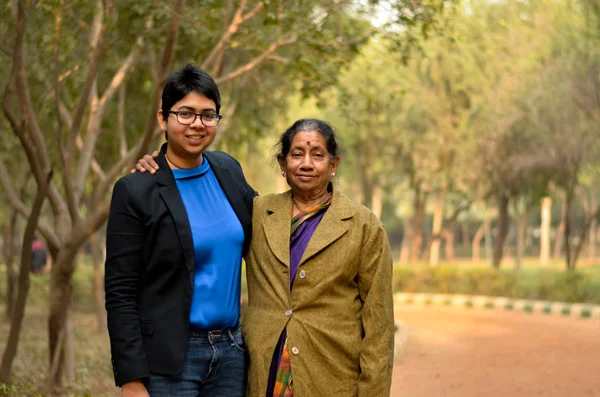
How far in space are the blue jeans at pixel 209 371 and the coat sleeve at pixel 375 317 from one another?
1.61 ft

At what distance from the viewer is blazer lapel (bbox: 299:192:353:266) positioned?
350 cm

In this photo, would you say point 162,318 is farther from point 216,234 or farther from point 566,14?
point 566,14

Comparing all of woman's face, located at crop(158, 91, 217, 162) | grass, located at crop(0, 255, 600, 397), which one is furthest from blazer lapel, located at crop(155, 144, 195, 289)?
grass, located at crop(0, 255, 600, 397)

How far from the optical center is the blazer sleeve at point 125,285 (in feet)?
10.5

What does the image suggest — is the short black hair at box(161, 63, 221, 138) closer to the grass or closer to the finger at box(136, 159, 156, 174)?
the finger at box(136, 159, 156, 174)

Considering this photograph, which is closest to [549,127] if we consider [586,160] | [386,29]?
[586,160]

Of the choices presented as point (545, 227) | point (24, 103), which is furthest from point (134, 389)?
point (545, 227)

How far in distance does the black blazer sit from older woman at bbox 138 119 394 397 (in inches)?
10.2

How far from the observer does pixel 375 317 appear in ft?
11.5

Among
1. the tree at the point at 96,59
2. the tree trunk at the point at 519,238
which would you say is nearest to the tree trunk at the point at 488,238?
the tree trunk at the point at 519,238

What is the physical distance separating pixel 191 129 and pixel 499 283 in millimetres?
20979

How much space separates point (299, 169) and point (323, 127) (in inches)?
8.3

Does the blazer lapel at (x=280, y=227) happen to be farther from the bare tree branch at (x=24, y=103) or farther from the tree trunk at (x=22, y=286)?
the tree trunk at (x=22, y=286)

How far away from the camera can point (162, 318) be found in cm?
328
